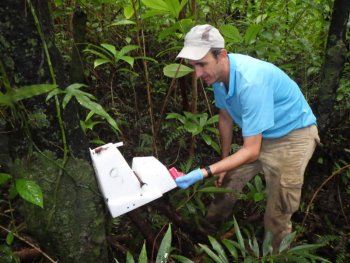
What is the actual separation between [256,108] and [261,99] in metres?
0.06

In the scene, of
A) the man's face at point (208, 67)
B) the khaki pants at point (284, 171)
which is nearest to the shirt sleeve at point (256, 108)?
the man's face at point (208, 67)

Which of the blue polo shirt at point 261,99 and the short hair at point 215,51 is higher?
the short hair at point 215,51

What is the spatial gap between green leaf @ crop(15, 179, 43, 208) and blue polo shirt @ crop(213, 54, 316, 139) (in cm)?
124

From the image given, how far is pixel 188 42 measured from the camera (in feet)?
7.17

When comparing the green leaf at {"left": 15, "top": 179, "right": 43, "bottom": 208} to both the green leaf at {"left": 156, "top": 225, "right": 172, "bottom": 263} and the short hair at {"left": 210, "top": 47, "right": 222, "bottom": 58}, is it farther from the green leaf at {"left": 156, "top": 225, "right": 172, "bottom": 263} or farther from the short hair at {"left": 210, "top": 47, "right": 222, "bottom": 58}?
the short hair at {"left": 210, "top": 47, "right": 222, "bottom": 58}

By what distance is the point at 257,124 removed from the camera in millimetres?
2156

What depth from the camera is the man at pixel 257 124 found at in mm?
2160

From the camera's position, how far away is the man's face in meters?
2.19

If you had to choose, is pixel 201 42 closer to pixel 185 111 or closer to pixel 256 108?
pixel 256 108

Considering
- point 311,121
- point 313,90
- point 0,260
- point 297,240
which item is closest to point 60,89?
point 0,260

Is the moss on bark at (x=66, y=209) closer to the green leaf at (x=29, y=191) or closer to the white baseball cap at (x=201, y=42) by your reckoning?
the green leaf at (x=29, y=191)

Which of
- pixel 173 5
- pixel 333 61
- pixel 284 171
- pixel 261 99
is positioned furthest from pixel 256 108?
pixel 333 61

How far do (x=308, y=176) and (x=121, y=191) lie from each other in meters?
2.21

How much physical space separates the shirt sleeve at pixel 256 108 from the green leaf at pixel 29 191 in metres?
1.24
